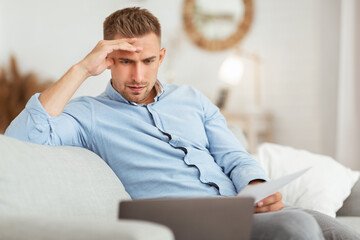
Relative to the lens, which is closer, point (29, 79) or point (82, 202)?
point (82, 202)

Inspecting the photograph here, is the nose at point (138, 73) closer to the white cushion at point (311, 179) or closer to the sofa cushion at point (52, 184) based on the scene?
the sofa cushion at point (52, 184)

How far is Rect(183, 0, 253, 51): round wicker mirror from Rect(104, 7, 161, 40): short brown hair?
3.08m

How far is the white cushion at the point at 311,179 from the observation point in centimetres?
194

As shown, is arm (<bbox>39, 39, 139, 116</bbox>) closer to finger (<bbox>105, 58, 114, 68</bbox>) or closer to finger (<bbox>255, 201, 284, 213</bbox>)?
finger (<bbox>105, 58, 114, 68</bbox>)

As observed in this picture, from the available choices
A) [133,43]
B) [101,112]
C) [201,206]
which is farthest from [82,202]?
[133,43]

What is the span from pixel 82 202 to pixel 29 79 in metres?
2.48

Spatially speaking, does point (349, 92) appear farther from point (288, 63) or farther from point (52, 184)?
point (52, 184)

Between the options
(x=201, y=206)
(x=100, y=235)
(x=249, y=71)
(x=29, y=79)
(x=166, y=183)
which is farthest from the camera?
(x=249, y=71)

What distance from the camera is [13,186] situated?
1.02 m

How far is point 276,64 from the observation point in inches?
179

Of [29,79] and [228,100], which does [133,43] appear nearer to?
[29,79]

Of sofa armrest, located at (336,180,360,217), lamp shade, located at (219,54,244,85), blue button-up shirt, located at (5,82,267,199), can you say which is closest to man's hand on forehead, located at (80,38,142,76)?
blue button-up shirt, located at (5,82,267,199)

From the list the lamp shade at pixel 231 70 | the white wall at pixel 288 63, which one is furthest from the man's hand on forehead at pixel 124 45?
the lamp shade at pixel 231 70

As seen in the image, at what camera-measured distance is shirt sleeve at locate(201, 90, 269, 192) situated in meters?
1.47
